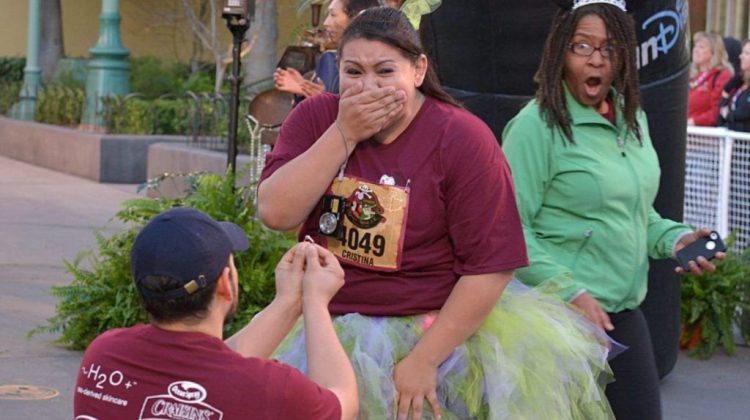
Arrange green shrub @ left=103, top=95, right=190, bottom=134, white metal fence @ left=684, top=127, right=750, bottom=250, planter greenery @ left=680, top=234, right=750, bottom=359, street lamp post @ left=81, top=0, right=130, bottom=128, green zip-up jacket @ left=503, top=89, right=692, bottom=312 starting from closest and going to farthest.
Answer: green zip-up jacket @ left=503, top=89, right=692, bottom=312
planter greenery @ left=680, top=234, right=750, bottom=359
white metal fence @ left=684, top=127, right=750, bottom=250
green shrub @ left=103, top=95, right=190, bottom=134
street lamp post @ left=81, top=0, right=130, bottom=128

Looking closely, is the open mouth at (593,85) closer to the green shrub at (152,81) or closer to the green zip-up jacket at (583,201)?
the green zip-up jacket at (583,201)

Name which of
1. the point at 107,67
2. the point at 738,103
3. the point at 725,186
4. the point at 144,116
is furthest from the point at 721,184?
the point at 107,67

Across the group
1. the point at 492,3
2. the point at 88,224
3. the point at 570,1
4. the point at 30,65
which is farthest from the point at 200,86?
the point at 570,1

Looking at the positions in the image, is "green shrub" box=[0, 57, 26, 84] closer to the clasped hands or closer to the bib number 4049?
the bib number 4049

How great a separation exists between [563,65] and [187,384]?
175cm

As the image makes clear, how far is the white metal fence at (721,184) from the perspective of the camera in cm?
943

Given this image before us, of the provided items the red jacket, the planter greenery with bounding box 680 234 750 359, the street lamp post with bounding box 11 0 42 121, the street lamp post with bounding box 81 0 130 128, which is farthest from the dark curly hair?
the street lamp post with bounding box 11 0 42 121

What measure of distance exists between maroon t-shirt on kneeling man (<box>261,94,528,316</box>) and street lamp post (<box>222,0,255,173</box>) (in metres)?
5.48

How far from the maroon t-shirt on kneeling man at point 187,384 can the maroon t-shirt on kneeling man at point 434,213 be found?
1.81 feet

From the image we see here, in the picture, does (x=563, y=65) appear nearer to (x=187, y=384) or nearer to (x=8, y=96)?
(x=187, y=384)

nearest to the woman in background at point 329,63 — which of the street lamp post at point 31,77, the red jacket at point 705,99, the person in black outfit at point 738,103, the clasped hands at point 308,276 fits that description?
the clasped hands at point 308,276

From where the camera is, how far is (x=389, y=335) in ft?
10.9

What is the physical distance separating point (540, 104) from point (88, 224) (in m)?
9.08

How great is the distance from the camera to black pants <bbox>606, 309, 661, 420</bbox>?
398 cm
